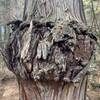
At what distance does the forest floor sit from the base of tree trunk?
4708 millimetres

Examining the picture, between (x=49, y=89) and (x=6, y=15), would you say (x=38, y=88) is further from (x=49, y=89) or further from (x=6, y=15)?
(x=6, y=15)

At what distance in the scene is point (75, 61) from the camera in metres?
1.95

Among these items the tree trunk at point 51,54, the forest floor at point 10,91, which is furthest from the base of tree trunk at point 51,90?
the forest floor at point 10,91

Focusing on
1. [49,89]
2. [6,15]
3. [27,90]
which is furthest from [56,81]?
[6,15]

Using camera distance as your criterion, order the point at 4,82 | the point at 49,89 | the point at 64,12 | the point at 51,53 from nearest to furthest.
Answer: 1. the point at 51,53
2. the point at 49,89
3. the point at 64,12
4. the point at 4,82

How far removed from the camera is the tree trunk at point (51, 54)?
192 centimetres

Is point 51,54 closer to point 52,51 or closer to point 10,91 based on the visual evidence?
point 52,51

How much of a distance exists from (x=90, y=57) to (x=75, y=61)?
0.17m

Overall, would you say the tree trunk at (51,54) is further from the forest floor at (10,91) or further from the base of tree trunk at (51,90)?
the forest floor at (10,91)

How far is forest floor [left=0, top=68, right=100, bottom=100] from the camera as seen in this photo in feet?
22.8

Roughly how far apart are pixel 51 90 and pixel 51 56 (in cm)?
33

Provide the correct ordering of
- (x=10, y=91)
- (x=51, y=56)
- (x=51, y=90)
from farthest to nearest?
1. (x=10, y=91)
2. (x=51, y=90)
3. (x=51, y=56)

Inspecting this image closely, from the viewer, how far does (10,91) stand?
8.17 meters

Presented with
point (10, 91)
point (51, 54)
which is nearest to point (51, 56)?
point (51, 54)
